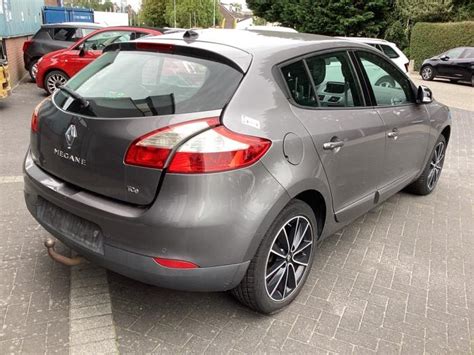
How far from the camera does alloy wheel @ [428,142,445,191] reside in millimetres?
5137

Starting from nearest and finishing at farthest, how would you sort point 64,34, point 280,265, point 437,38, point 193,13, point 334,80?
point 280,265 < point 334,80 < point 64,34 < point 437,38 < point 193,13

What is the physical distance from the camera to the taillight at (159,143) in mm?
2277

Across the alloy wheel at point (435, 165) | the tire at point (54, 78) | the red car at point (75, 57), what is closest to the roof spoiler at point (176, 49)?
the alloy wheel at point (435, 165)

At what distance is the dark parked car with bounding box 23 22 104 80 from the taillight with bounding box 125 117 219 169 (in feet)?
36.3

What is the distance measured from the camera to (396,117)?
3873 mm

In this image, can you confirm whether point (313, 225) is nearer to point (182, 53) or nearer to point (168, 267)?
point (168, 267)

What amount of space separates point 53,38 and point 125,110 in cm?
1115

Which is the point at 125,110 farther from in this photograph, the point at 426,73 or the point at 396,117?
the point at 426,73

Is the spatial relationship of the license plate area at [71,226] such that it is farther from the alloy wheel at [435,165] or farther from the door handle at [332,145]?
the alloy wheel at [435,165]

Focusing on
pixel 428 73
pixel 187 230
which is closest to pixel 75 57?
pixel 187 230

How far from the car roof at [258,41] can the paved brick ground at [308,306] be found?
1.60 metres

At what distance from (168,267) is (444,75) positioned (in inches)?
783

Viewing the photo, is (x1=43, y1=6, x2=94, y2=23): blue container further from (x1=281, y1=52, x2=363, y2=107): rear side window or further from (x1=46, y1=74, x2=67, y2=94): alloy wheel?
(x1=281, y1=52, x2=363, y2=107): rear side window

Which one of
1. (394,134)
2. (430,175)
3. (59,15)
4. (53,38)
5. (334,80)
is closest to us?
(334,80)
